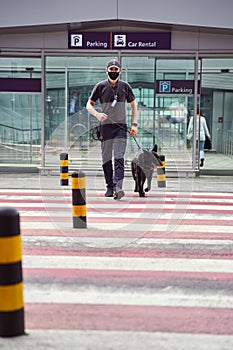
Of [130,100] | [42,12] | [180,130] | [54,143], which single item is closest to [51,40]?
[42,12]

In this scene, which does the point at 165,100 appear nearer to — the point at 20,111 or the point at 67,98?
the point at 67,98

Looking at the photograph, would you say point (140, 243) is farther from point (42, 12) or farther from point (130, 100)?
point (42, 12)

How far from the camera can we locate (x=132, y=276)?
4.69m

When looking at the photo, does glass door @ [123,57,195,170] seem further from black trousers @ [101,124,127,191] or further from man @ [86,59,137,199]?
black trousers @ [101,124,127,191]

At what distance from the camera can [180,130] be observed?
14.9 metres

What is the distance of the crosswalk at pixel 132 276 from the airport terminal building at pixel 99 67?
610cm

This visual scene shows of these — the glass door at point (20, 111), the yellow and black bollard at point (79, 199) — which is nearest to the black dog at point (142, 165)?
the yellow and black bollard at point (79, 199)

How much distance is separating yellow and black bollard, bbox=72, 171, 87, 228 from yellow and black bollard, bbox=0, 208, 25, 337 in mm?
2998

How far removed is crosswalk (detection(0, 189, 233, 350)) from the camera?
354cm

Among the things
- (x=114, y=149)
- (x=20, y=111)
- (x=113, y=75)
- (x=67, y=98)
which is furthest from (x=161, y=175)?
(x=20, y=111)

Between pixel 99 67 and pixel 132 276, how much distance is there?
1041 cm

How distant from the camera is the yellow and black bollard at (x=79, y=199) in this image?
6.28 metres

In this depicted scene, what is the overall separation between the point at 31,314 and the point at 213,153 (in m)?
13.4

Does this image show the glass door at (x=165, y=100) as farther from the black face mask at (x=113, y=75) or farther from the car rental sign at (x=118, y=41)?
the black face mask at (x=113, y=75)
